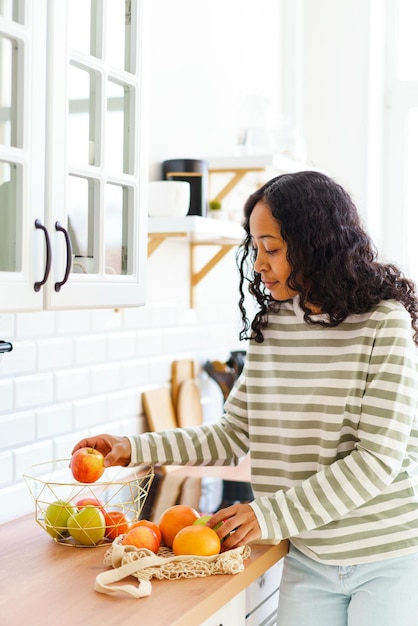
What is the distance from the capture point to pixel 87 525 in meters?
1.61


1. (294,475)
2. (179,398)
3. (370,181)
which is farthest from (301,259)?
(370,181)

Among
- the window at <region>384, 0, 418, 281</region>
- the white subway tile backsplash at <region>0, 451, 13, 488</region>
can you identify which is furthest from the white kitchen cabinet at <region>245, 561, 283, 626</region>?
the window at <region>384, 0, 418, 281</region>

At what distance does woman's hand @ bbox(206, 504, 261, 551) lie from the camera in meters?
1.51

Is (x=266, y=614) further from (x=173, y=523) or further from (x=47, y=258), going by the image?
(x=47, y=258)

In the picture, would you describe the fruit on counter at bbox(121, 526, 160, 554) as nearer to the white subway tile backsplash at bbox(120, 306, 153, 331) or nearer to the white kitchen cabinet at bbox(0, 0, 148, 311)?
the white kitchen cabinet at bbox(0, 0, 148, 311)

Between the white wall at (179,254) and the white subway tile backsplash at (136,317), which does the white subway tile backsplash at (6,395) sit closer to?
the white wall at (179,254)

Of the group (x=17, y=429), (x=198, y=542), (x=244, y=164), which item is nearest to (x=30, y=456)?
(x=17, y=429)

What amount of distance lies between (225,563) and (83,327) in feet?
2.62

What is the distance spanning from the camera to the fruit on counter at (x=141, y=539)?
4.99 feet

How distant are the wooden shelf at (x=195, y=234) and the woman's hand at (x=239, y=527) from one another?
83 cm

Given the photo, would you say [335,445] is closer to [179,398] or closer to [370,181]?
[179,398]

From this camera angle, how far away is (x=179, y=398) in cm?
247

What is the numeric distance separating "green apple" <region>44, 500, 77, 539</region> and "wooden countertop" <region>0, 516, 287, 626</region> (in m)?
0.04

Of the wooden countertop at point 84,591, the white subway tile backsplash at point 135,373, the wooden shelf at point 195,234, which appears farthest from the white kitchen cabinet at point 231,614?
the wooden shelf at point 195,234
